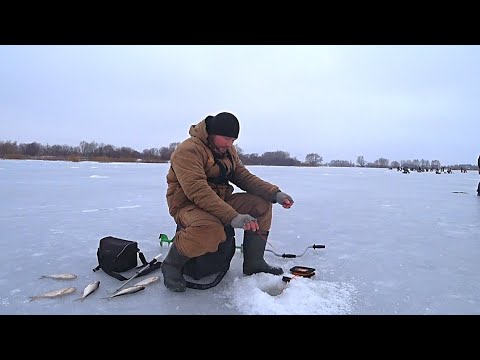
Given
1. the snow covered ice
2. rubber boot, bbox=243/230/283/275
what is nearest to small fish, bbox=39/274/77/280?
the snow covered ice

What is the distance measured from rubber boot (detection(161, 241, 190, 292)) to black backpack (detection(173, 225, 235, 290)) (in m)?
0.12

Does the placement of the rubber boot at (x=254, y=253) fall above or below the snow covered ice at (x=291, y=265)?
above

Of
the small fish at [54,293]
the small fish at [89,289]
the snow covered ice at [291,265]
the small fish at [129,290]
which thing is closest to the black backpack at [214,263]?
the snow covered ice at [291,265]

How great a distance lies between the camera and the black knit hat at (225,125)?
2.67 m

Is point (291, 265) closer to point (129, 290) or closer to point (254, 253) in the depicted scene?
point (254, 253)

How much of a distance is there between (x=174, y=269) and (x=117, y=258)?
60 cm

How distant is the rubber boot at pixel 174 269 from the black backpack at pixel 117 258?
356 millimetres

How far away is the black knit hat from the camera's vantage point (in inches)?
105

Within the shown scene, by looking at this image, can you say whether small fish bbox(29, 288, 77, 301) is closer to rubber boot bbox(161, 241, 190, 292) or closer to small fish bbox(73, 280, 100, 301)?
small fish bbox(73, 280, 100, 301)

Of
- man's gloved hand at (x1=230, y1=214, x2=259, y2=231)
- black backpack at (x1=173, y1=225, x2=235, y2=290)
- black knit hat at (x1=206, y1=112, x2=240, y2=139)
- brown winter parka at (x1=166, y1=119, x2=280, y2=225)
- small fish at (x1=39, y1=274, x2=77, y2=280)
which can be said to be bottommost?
small fish at (x1=39, y1=274, x2=77, y2=280)

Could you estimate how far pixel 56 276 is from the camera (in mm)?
2691

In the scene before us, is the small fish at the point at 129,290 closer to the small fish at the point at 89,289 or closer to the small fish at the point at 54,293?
the small fish at the point at 89,289
